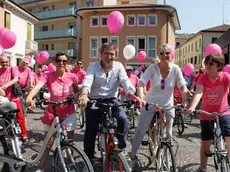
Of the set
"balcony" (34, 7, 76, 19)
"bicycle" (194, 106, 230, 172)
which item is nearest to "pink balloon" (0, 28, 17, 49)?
"bicycle" (194, 106, 230, 172)

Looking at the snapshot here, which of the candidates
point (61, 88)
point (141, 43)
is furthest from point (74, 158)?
point (141, 43)

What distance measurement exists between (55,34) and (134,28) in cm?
1445

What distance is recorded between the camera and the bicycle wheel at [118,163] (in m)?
3.36

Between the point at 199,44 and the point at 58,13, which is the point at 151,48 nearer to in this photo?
the point at 58,13

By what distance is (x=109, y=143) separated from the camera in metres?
3.59

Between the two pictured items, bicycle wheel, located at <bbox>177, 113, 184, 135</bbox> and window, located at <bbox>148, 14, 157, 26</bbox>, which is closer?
bicycle wheel, located at <bbox>177, 113, 184, 135</bbox>

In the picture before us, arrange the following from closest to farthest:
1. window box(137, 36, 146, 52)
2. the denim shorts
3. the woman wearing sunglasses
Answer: the denim shorts → the woman wearing sunglasses → window box(137, 36, 146, 52)

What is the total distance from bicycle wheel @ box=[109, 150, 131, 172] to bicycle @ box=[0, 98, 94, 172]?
0.29 metres

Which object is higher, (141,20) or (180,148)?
(141,20)

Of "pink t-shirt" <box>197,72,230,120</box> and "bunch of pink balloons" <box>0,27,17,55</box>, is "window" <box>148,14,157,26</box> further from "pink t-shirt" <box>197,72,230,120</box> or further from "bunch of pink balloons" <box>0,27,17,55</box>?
"pink t-shirt" <box>197,72,230,120</box>

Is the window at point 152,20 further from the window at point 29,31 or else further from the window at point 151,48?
the window at point 29,31

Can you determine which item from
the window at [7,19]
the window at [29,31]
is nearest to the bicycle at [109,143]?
the window at [7,19]

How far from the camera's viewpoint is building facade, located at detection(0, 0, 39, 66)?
24506mm

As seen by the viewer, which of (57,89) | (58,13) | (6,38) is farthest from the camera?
(58,13)
